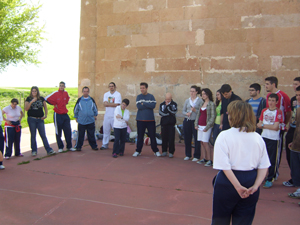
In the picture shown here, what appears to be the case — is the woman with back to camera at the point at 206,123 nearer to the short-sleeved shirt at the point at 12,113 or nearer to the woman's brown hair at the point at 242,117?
the woman's brown hair at the point at 242,117

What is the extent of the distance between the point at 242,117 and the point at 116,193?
282 cm

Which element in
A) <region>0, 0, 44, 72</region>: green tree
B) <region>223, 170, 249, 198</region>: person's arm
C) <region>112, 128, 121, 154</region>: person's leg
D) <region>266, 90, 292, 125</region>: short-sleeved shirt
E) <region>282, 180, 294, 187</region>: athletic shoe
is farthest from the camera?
<region>0, 0, 44, 72</region>: green tree

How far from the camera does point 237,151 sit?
2424 millimetres

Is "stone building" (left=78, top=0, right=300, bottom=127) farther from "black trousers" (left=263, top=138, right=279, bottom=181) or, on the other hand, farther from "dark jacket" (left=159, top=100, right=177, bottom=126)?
"black trousers" (left=263, top=138, right=279, bottom=181)

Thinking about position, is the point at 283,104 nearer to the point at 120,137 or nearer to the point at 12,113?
the point at 120,137

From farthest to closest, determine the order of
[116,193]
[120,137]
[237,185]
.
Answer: [120,137] → [116,193] → [237,185]

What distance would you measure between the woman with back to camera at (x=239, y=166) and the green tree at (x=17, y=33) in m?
21.8

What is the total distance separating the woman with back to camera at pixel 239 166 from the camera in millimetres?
2422

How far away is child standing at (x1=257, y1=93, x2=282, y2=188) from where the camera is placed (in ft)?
15.8

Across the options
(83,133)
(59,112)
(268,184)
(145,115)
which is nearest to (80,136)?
(83,133)

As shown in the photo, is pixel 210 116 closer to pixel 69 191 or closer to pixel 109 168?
pixel 109 168

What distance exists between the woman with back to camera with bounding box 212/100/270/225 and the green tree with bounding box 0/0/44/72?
21842 millimetres

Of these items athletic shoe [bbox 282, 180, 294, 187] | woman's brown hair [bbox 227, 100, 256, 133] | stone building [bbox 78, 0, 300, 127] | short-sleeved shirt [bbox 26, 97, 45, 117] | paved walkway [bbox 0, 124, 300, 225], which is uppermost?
stone building [bbox 78, 0, 300, 127]

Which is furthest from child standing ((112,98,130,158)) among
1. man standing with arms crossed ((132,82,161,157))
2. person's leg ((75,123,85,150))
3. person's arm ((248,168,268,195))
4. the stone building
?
person's arm ((248,168,268,195))
